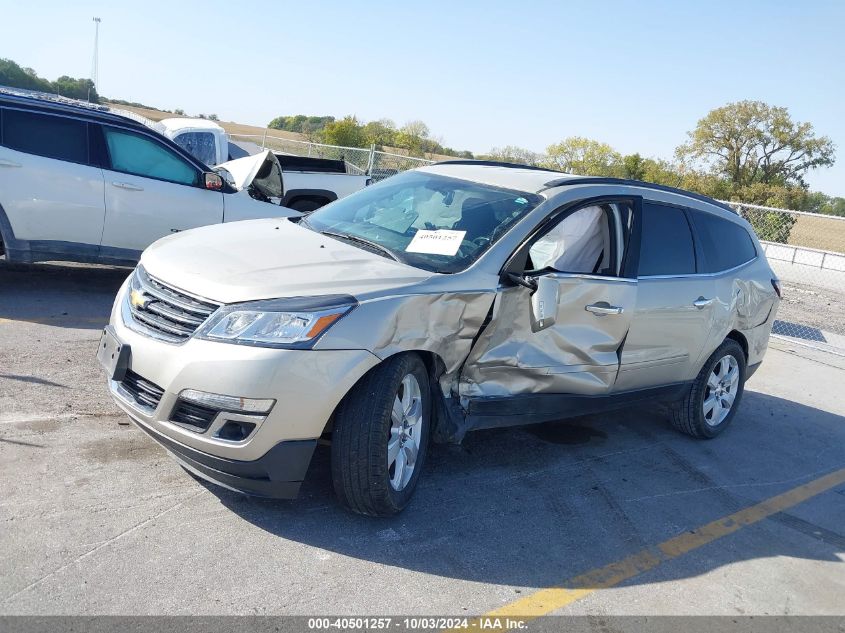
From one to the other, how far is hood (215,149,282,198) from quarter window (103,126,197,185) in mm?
661

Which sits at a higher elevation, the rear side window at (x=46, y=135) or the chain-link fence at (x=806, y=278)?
the rear side window at (x=46, y=135)

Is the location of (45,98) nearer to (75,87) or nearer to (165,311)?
(165,311)

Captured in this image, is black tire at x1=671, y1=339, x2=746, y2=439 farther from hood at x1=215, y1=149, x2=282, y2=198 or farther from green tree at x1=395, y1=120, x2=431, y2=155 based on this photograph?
green tree at x1=395, y1=120, x2=431, y2=155

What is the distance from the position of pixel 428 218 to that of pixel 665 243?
186 centimetres

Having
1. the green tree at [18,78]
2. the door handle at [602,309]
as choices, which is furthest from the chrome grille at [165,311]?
the green tree at [18,78]

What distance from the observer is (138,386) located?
3902 millimetres

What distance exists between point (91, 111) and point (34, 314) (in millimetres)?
2113

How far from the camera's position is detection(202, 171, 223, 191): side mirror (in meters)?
8.23

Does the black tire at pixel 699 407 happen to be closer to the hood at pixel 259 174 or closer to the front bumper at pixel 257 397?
the front bumper at pixel 257 397

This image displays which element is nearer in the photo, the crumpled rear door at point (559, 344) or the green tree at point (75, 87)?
the crumpled rear door at point (559, 344)

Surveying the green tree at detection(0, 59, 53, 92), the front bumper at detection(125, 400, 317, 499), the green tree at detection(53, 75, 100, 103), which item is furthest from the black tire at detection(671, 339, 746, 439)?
the green tree at detection(53, 75, 100, 103)

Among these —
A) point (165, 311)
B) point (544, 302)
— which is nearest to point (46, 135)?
point (165, 311)

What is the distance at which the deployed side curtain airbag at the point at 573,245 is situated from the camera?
5062 millimetres

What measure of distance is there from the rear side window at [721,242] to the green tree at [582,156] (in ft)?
96.6
